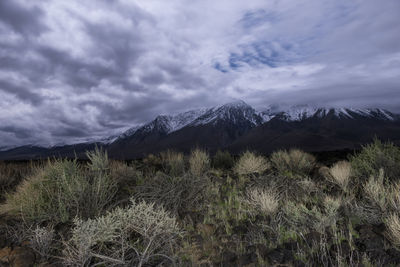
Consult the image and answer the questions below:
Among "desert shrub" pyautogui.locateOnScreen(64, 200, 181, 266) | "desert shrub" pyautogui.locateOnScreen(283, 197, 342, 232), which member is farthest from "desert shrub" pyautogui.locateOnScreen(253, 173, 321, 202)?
"desert shrub" pyautogui.locateOnScreen(64, 200, 181, 266)

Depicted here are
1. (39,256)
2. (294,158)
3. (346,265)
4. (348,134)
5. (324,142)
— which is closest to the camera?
(346,265)

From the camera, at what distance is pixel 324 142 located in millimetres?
114562

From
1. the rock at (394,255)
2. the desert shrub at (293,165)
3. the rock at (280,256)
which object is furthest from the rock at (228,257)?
the desert shrub at (293,165)

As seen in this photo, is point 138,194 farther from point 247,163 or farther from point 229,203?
point 247,163

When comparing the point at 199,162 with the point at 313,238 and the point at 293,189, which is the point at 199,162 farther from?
the point at 313,238

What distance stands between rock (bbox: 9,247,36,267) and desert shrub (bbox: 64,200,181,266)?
1.29 ft

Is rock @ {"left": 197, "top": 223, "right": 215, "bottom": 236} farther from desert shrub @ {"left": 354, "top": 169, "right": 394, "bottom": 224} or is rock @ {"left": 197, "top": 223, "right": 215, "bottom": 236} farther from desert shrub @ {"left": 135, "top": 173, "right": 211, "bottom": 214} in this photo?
desert shrub @ {"left": 354, "top": 169, "right": 394, "bottom": 224}

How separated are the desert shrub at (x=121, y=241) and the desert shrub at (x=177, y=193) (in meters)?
1.30

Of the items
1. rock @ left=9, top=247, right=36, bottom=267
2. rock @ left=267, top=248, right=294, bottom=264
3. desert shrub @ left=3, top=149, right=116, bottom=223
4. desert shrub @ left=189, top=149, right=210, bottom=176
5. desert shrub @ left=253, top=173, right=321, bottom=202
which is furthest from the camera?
desert shrub @ left=189, top=149, right=210, bottom=176

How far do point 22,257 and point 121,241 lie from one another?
3.80 feet

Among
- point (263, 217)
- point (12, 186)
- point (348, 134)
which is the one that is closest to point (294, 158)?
point (263, 217)

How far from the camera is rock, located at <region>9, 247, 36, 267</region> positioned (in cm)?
282

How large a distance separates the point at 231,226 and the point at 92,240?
6.79 feet

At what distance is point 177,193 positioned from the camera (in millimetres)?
5027
